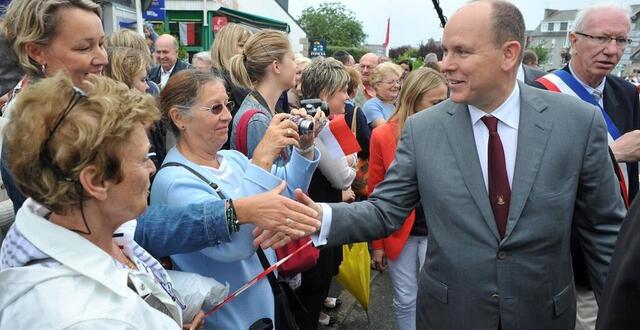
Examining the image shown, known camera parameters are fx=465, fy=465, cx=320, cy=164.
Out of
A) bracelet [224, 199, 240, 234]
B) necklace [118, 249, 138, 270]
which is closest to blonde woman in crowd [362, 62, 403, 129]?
bracelet [224, 199, 240, 234]

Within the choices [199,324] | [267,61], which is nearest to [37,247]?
[199,324]

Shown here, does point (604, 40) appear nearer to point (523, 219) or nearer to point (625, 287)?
point (523, 219)

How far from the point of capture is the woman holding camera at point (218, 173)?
1962mm

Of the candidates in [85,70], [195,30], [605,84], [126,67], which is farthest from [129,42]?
[195,30]

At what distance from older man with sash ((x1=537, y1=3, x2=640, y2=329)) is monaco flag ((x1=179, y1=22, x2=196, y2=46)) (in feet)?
81.5

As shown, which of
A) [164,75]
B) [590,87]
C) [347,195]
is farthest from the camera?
[164,75]

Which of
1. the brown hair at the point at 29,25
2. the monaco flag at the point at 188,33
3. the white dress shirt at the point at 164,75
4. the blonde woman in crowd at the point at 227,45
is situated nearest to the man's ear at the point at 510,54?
the brown hair at the point at 29,25

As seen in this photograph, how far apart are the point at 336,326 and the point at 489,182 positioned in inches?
99.6

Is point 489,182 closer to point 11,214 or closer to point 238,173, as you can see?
point 238,173

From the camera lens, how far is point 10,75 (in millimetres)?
1891

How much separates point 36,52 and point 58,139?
92cm

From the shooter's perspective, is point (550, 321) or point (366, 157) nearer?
point (550, 321)

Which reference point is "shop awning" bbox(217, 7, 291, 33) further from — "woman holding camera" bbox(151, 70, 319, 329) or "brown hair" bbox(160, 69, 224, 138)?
"woman holding camera" bbox(151, 70, 319, 329)

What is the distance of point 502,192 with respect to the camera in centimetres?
193
